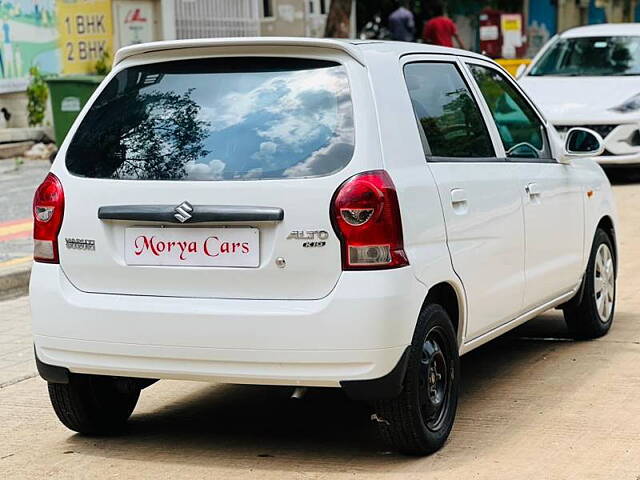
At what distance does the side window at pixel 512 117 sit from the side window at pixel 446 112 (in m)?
0.23

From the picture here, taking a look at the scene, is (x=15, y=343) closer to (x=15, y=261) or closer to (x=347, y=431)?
(x=15, y=261)

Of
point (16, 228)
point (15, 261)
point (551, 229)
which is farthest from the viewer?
point (16, 228)

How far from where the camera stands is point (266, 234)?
496 cm

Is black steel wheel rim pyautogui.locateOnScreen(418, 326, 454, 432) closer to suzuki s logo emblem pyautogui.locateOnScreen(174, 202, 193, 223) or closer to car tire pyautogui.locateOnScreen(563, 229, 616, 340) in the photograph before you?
suzuki s logo emblem pyautogui.locateOnScreen(174, 202, 193, 223)

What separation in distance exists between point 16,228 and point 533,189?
6.79 meters

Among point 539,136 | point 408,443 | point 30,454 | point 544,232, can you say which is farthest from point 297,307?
point 539,136

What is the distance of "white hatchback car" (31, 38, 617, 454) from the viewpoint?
Answer: 16.1 feet

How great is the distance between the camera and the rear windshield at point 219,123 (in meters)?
5.05

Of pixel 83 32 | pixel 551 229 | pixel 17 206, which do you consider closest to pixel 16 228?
pixel 17 206

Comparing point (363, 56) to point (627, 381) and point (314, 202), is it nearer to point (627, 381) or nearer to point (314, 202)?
point (314, 202)

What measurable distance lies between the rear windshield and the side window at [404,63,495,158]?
0.54m

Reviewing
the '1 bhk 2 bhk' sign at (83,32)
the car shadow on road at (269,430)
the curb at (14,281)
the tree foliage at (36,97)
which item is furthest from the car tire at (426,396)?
the '1 bhk 2 bhk' sign at (83,32)

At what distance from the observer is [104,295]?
519 centimetres

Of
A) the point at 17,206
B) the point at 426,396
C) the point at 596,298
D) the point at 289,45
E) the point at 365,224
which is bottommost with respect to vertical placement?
the point at 17,206
